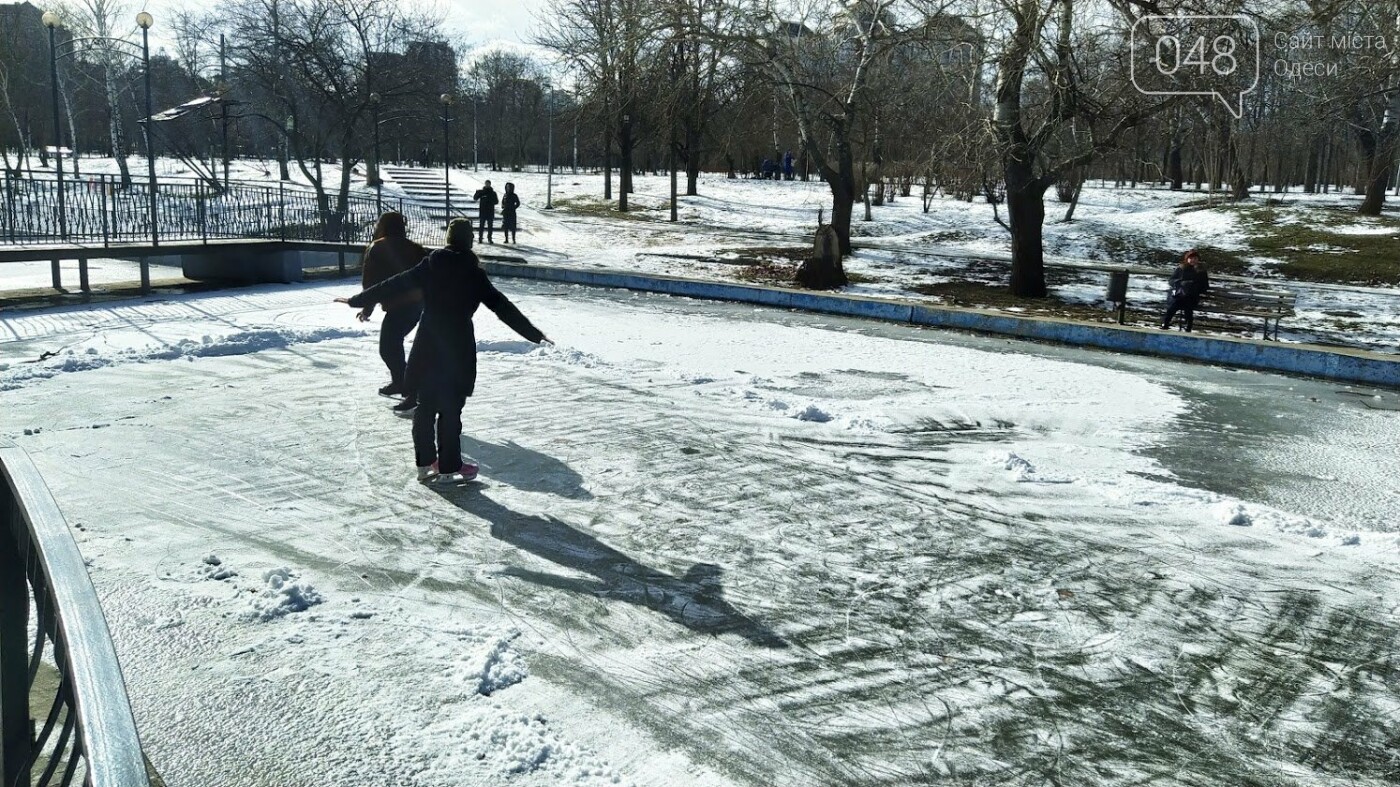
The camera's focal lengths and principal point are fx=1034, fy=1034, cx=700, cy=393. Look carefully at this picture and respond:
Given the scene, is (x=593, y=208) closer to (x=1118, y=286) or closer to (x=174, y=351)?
(x=1118, y=286)

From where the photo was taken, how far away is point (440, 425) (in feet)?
22.9

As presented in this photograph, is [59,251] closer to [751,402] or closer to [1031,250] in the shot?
[751,402]

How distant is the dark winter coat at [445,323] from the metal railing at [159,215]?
497 inches

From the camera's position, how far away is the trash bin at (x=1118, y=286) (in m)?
16.8

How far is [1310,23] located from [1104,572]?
49.5ft

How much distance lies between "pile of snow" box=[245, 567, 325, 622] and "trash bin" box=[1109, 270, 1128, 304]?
48.3ft

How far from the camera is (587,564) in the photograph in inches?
223

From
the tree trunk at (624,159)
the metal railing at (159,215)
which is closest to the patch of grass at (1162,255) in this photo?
the tree trunk at (624,159)

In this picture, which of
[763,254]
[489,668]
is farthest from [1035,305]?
[489,668]

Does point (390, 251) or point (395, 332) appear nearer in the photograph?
point (390, 251)

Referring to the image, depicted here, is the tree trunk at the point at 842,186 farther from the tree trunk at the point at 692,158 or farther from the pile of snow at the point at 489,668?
the pile of snow at the point at 489,668

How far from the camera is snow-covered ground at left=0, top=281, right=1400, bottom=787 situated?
3895 mm

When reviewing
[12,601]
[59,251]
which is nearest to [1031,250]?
[59,251]

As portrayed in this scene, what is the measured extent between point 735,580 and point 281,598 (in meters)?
2.26
